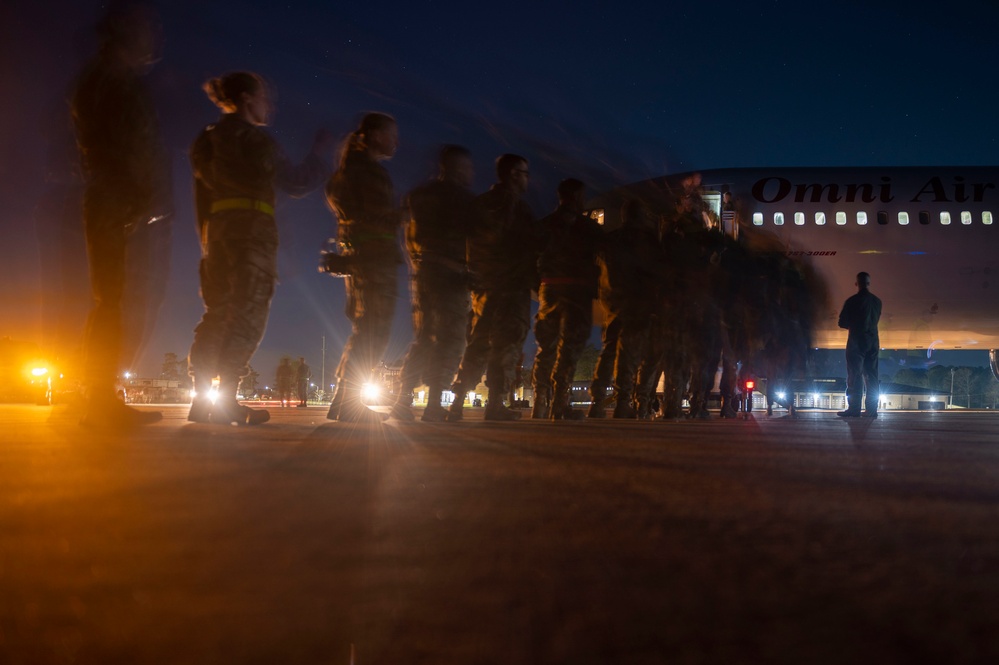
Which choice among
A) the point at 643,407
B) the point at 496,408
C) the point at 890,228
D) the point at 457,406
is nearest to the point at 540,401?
the point at 643,407

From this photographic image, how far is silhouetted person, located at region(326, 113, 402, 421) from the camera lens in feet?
20.2

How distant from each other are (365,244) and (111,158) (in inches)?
72.6

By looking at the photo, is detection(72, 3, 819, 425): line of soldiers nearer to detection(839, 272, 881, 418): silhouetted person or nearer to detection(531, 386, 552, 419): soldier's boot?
detection(531, 386, 552, 419): soldier's boot

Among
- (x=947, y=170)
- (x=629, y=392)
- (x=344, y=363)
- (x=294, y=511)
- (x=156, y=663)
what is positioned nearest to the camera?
(x=156, y=663)

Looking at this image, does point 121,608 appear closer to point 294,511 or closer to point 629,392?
point 294,511

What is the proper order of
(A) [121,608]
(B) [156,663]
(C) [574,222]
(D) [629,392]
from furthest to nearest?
(D) [629,392] < (C) [574,222] < (A) [121,608] < (B) [156,663]

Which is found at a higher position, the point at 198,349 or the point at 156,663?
the point at 198,349

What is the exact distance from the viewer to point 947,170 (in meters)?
18.1

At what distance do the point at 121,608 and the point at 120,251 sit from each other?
4472mm

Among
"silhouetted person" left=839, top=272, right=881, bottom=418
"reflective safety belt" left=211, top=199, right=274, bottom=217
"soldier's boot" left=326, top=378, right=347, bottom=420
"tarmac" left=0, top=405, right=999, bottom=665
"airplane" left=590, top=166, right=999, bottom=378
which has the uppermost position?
"airplane" left=590, top=166, right=999, bottom=378

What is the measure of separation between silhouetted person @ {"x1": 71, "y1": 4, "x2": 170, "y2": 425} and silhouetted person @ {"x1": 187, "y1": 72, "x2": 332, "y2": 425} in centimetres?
Answer: 41

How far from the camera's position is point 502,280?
279 inches

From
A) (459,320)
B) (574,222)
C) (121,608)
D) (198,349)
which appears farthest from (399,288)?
(121,608)

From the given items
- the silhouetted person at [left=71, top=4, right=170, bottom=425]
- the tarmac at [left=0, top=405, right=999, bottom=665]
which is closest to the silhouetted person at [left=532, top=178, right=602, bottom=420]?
the silhouetted person at [left=71, top=4, right=170, bottom=425]
